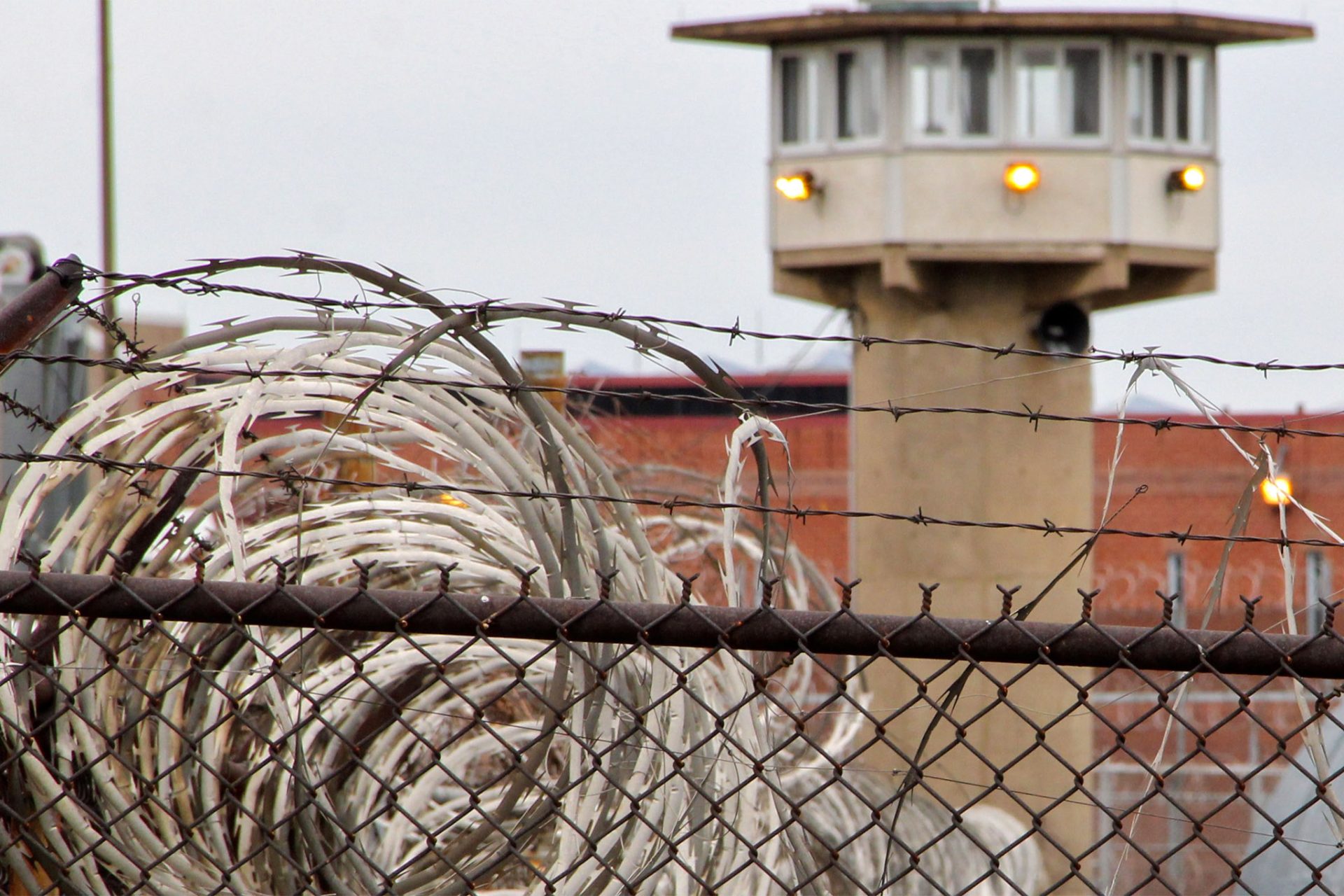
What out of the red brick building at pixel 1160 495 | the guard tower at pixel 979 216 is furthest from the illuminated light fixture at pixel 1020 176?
the red brick building at pixel 1160 495

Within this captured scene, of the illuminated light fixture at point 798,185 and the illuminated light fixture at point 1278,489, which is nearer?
the illuminated light fixture at point 1278,489

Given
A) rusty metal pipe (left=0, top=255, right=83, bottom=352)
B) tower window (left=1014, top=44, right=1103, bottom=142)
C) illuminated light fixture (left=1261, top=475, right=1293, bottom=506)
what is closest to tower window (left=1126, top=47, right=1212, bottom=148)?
tower window (left=1014, top=44, right=1103, bottom=142)

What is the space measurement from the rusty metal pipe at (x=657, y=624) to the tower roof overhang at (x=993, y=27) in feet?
50.3

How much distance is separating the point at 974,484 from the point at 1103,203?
3397mm

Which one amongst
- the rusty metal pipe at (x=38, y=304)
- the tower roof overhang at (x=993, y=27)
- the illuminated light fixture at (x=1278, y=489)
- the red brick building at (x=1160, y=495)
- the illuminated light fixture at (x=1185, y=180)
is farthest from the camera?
the red brick building at (x=1160, y=495)

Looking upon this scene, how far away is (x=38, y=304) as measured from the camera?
2.88 m

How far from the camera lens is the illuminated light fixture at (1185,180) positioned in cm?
1753

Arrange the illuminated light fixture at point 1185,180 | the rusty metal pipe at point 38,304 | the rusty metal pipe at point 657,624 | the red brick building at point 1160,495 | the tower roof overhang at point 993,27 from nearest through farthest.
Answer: the rusty metal pipe at point 657,624
the rusty metal pipe at point 38,304
the tower roof overhang at point 993,27
the illuminated light fixture at point 1185,180
the red brick building at point 1160,495

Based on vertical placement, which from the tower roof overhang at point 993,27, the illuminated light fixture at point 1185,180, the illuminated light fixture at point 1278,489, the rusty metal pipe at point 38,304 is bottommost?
the illuminated light fixture at point 1278,489

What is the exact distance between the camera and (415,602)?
231 centimetres

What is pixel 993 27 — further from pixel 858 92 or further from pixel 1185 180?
pixel 1185 180

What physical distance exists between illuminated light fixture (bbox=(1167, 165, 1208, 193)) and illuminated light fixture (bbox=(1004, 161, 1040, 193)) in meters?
1.78

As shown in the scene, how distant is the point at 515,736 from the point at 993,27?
13.1 metres

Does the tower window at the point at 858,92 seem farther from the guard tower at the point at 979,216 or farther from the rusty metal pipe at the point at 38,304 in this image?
the rusty metal pipe at the point at 38,304
